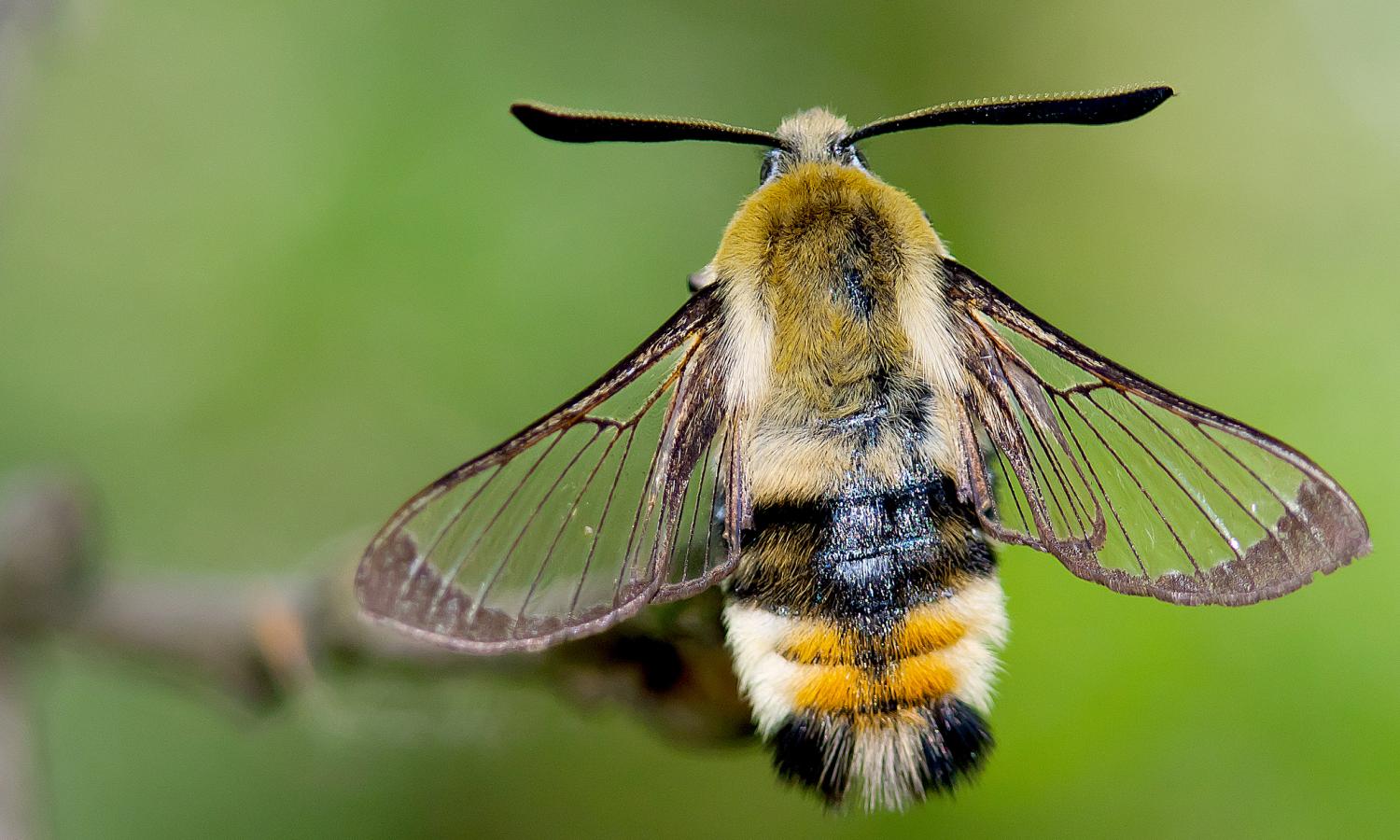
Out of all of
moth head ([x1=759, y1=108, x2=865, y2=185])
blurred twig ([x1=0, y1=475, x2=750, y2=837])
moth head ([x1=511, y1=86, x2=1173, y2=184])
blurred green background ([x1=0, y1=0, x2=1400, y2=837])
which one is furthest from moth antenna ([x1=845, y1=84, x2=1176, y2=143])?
blurred green background ([x1=0, y1=0, x2=1400, y2=837])

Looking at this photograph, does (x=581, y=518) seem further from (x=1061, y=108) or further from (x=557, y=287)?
(x=557, y=287)

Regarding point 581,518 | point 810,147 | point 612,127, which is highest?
point 810,147

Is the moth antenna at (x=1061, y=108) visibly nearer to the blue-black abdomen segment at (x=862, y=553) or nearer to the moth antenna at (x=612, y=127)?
the moth antenna at (x=612, y=127)

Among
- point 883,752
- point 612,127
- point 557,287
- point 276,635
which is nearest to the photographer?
point 883,752

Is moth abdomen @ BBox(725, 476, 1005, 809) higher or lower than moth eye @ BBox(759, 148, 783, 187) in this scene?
lower

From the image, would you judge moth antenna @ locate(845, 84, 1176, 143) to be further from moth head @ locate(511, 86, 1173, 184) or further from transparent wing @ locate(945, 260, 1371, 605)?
transparent wing @ locate(945, 260, 1371, 605)

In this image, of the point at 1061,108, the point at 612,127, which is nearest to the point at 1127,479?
the point at 1061,108

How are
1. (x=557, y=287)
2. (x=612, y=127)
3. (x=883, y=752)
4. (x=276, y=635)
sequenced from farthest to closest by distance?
1. (x=557, y=287)
2. (x=276, y=635)
3. (x=612, y=127)
4. (x=883, y=752)

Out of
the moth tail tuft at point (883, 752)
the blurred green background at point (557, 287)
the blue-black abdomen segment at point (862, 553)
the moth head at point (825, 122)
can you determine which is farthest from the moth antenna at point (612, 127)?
the blurred green background at point (557, 287)
